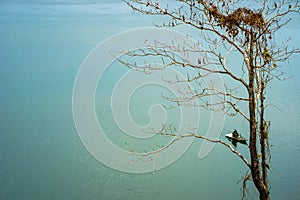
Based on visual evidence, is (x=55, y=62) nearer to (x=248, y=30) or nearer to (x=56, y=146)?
(x=56, y=146)

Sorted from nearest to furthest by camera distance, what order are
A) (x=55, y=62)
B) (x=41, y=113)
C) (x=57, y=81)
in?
(x=41, y=113) → (x=57, y=81) → (x=55, y=62)

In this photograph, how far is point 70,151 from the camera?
548 cm

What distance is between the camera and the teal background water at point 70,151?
15.3ft

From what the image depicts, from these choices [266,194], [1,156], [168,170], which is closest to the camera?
[266,194]

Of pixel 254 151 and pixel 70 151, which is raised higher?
pixel 254 151

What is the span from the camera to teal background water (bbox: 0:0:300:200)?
467 cm

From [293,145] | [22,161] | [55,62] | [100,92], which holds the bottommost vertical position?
[22,161]

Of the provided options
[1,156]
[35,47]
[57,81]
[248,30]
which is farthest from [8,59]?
[248,30]

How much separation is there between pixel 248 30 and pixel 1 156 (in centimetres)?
410

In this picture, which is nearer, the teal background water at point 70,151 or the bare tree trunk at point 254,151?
the bare tree trunk at point 254,151

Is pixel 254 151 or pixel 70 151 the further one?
pixel 70 151

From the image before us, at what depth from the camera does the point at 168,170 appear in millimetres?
5059

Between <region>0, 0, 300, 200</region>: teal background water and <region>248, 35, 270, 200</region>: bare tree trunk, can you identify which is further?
<region>0, 0, 300, 200</region>: teal background water

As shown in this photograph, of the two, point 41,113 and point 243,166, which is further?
point 41,113
